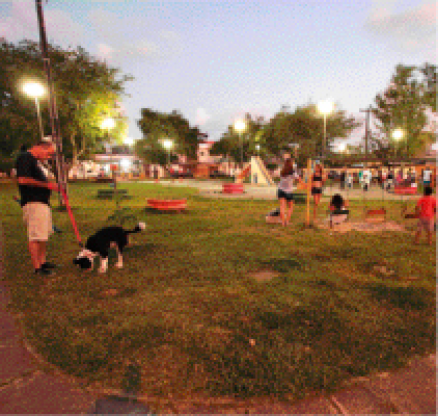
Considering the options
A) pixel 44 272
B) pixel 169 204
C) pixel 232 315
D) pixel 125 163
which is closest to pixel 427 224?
pixel 232 315

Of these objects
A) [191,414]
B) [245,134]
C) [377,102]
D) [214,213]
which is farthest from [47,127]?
[377,102]

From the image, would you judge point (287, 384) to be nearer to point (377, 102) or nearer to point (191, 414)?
point (191, 414)

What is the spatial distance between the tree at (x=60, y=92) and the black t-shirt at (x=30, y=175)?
986 inches

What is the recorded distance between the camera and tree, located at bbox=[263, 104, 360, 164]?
142 feet

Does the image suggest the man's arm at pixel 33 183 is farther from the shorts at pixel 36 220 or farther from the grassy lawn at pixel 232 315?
the grassy lawn at pixel 232 315

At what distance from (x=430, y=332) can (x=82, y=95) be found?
30.8m

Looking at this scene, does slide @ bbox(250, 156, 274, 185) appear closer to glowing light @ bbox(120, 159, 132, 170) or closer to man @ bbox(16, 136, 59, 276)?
glowing light @ bbox(120, 159, 132, 170)

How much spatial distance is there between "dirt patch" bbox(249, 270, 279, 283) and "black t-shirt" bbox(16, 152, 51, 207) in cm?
370

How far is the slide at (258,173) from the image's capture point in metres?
31.7

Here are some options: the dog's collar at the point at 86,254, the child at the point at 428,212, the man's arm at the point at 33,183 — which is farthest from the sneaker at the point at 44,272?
the child at the point at 428,212

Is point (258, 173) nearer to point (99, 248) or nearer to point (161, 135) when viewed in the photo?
point (99, 248)

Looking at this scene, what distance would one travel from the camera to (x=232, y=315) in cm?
331

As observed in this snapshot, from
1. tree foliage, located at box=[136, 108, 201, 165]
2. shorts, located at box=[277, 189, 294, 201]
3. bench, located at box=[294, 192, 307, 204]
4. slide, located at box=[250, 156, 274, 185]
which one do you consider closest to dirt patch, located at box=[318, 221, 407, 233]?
shorts, located at box=[277, 189, 294, 201]

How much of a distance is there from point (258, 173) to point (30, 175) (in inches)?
1145
